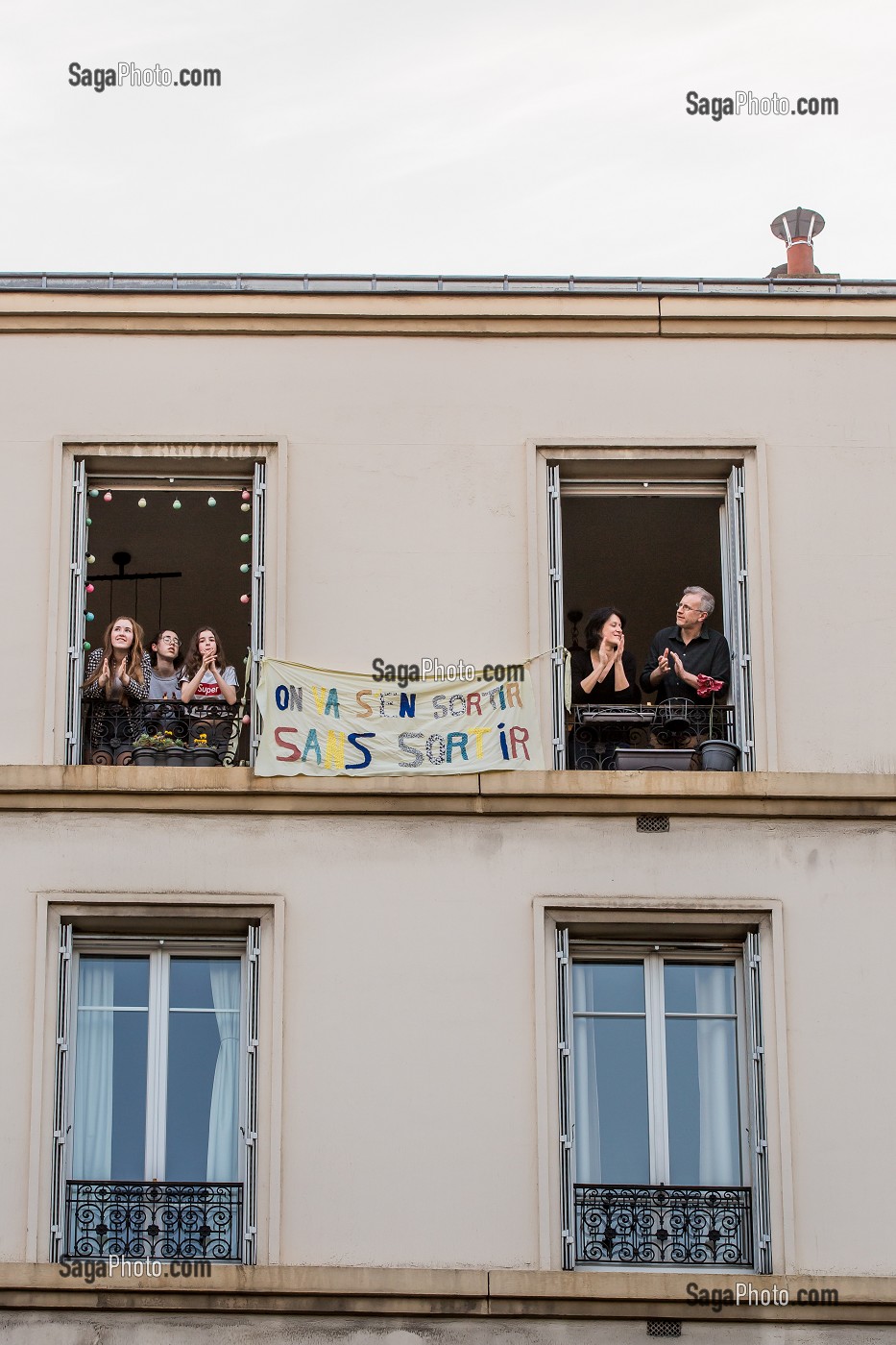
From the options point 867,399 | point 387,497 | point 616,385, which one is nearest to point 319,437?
point 387,497

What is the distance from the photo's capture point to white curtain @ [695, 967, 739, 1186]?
1806 centimetres

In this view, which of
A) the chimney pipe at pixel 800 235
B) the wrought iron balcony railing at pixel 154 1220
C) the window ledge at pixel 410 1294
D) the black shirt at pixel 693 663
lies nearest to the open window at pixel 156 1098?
the wrought iron balcony railing at pixel 154 1220

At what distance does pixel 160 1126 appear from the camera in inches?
712

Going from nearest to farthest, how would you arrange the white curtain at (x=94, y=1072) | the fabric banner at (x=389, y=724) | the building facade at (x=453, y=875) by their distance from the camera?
the building facade at (x=453, y=875) < the white curtain at (x=94, y=1072) < the fabric banner at (x=389, y=724)

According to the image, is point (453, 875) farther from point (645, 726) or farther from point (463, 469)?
point (463, 469)

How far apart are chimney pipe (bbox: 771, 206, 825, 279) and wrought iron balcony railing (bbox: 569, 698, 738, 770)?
227 inches

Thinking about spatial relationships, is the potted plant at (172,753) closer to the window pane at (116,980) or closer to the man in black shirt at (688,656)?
the window pane at (116,980)

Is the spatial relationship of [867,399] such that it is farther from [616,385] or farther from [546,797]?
[546,797]

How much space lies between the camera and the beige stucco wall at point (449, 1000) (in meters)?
17.5

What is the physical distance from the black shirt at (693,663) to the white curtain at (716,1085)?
2141mm

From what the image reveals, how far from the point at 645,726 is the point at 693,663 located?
627 millimetres

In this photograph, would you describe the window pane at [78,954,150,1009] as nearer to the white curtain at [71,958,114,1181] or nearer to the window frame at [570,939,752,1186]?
the white curtain at [71,958,114,1181]

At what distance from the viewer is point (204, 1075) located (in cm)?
1827

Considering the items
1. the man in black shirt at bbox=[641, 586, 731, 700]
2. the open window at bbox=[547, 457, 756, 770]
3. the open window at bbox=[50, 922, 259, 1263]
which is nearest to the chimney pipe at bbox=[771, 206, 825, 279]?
the open window at bbox=[547, 457, 756, 770]
